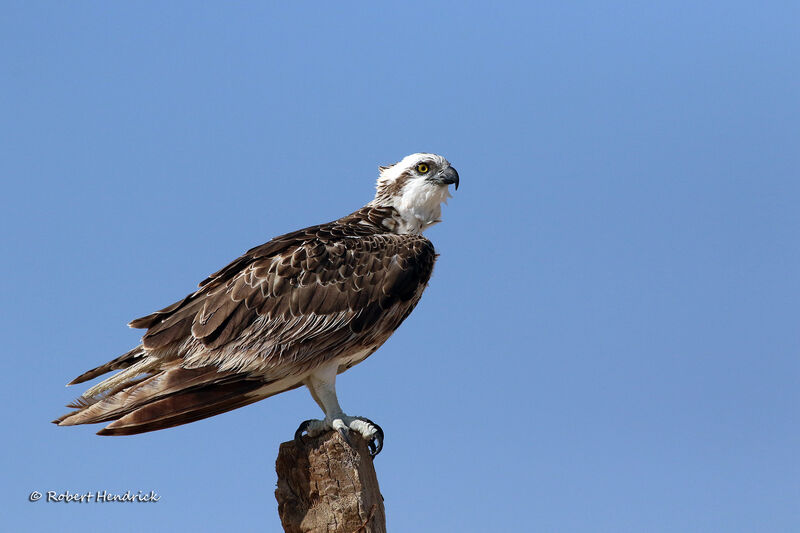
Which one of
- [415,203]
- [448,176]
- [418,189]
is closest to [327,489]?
[415,203]

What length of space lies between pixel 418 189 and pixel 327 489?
3301 mm

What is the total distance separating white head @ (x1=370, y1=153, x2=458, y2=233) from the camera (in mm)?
8469

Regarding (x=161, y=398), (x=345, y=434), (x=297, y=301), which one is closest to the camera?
(x=161, y=398)

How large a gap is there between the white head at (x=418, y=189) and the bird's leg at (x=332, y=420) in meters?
1.92

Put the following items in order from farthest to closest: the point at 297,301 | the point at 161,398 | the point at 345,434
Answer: the point at 297,301 < the point at 345,434 < the point at 161,398

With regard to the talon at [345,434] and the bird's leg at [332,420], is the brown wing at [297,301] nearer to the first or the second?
the bird's leg at [332,420]

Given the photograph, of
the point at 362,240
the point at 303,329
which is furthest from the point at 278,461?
the point at 362,240

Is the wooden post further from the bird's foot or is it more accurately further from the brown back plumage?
the brown back plumage

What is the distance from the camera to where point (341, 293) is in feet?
24.1

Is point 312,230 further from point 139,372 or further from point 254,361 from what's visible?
point 139,372

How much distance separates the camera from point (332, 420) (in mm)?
7156

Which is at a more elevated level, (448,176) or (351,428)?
(448,176)

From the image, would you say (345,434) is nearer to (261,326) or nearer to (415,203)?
(261,326)

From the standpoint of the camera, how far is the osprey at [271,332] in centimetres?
681
